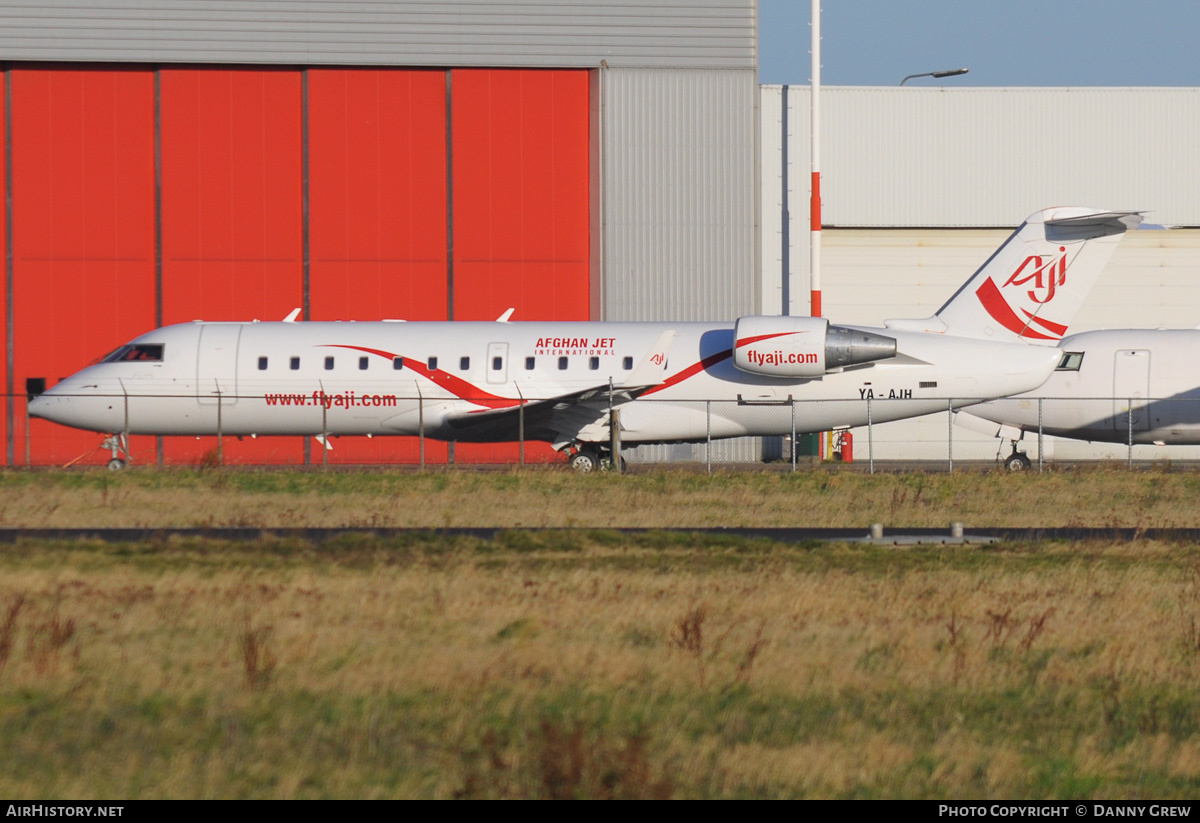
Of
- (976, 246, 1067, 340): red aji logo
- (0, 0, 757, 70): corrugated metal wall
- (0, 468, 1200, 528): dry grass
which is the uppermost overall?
(0, 0, 757, 70): corrugated metal wall

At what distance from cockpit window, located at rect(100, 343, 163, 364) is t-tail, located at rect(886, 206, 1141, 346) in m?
18.1

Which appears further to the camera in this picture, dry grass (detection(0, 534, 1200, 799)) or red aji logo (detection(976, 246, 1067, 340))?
red aji logo (detection(976, 246, 1067, 340))

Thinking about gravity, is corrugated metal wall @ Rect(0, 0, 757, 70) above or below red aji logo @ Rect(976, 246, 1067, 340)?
above

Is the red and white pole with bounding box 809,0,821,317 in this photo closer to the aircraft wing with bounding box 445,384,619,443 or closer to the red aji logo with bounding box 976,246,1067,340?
the red aji logo with bounding box 976,246,1067,340

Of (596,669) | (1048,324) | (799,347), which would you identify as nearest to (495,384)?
(799,347)

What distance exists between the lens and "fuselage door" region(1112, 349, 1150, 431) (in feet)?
112

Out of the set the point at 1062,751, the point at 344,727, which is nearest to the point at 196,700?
the point at 344,727

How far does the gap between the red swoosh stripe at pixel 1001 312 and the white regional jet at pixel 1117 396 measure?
2779 millimetres

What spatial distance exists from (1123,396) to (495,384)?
15.3 m

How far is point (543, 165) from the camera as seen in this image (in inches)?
1599

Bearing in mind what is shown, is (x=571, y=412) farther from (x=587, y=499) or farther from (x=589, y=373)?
(x=587, y=499)

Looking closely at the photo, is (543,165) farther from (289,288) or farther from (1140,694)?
(1140,694)

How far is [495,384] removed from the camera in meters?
31.1

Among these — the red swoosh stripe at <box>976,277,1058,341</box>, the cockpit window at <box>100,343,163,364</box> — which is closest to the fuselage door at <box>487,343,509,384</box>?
the cockpit window at <box>100,343,163,364</box>
